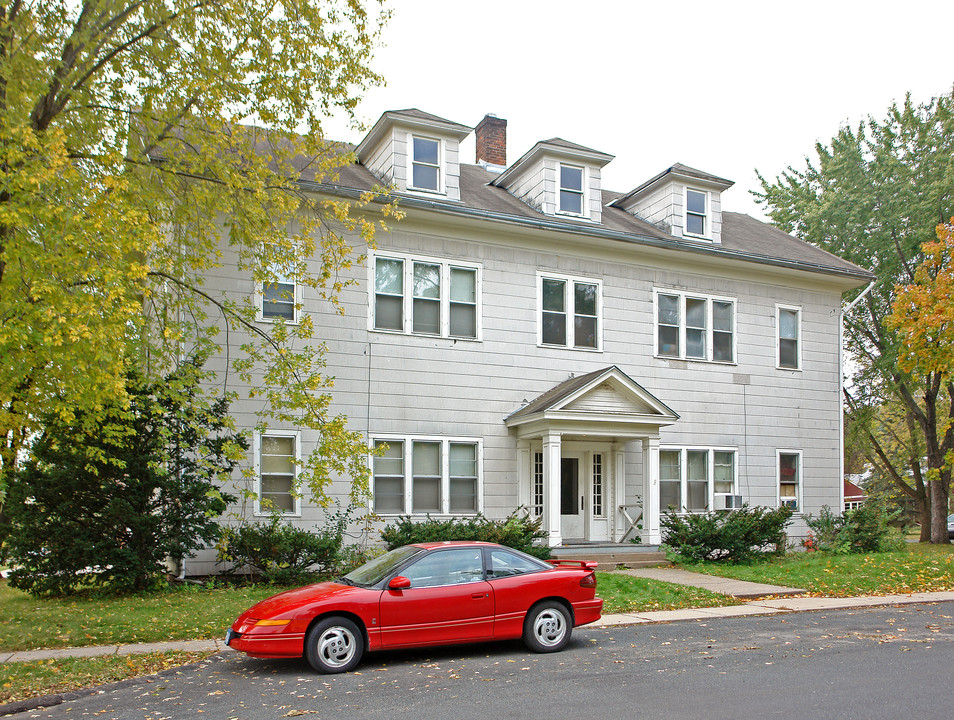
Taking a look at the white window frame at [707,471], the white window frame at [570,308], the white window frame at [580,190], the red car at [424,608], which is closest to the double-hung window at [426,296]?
the white window frame at [570,308]

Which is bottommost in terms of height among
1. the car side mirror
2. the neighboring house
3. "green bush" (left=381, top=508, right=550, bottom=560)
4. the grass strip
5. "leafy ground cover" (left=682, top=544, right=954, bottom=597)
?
"leafy ground cover" (left=682, top=544, right=954, bottom=597)

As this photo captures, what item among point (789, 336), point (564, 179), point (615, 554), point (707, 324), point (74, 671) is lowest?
point (615, 554)

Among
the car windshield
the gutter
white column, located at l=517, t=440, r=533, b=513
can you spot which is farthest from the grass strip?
white column, located at l=517, t=440, r=533, b=513

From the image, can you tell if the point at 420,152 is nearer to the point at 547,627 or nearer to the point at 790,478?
the point at 547,627

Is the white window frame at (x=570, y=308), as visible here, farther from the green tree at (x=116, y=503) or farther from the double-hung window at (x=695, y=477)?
the green tree at (x=116, y=503)

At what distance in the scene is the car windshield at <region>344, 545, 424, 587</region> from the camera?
30.3 feet

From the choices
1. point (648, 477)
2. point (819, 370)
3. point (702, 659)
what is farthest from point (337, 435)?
point (819, 370)

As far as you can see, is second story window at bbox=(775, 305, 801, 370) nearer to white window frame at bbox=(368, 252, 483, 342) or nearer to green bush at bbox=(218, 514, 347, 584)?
white window frame at bbox=(368, 252, 483, 342)

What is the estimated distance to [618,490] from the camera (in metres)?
19.6

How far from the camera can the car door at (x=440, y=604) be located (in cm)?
882

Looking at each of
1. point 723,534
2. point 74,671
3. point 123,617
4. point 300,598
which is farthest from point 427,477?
point 74,671

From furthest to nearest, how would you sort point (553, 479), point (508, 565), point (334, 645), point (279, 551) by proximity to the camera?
point (553, 479) → point (279, 551) → point (508, 565) → point (334, 645)

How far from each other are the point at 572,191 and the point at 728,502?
8703 mm

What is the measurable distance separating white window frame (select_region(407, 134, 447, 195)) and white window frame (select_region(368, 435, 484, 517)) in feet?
18.1
